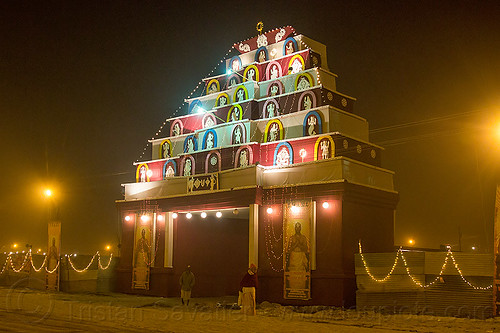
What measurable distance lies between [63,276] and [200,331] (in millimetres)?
16915

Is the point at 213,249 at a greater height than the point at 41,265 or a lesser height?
greater

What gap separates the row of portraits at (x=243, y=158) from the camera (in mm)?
23922

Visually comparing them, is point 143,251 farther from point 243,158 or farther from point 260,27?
point 260,27

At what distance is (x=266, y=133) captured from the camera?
86.9 ft

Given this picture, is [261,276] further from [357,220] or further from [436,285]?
[436,285]

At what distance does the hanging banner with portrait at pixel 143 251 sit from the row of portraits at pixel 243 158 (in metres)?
2.72

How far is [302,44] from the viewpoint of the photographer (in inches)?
1105

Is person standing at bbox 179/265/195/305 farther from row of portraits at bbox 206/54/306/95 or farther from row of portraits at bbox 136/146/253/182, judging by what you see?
row of portraits at bbox 206/54/306/95

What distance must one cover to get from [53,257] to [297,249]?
1414 cm

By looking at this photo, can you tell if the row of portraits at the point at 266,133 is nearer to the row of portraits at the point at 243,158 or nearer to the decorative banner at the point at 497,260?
the row of portraits at the point at 243,158

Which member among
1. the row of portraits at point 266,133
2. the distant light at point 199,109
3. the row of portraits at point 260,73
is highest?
the row of portraits at point 260,73

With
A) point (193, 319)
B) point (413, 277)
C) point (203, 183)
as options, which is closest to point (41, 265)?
point (203, 183)

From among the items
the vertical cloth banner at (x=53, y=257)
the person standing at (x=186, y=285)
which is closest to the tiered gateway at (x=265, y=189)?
the person standing at (x=186, y=285)

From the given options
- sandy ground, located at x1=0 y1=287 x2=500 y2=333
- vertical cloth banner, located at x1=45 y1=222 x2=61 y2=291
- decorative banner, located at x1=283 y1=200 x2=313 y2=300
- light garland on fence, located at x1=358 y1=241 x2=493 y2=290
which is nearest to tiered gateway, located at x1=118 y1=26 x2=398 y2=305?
decorative banner, located at x1=283 y1=200 x2=313 y2=300
